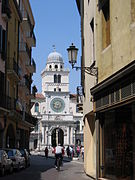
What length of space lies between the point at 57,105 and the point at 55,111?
170cm

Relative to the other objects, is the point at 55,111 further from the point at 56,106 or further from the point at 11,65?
the point at 11,65

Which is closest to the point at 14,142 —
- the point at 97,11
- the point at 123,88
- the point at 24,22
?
the point at 24,22

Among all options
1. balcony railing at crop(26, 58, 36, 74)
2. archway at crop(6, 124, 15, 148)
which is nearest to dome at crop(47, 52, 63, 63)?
balcony railing at crop(26, 58, 36, 74)

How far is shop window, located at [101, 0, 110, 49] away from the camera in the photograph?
47.8 feet

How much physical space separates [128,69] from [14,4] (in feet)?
87.6

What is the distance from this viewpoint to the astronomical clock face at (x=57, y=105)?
349 feet

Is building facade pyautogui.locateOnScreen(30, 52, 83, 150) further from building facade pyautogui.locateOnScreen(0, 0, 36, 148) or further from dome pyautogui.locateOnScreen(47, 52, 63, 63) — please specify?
building facade pyautogui.locateOnScreen(0, 0, 36, 148)

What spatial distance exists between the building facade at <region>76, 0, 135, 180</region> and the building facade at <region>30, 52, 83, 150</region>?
8479 cm

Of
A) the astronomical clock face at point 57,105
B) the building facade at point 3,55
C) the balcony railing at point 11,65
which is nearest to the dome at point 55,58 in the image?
the astronomical clock face at point 57,105

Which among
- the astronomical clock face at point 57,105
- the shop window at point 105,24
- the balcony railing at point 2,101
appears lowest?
the balcony railing at point 2,101

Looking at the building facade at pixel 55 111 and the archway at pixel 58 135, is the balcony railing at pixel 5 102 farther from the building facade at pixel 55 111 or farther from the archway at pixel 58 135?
the archway at pixel 58 135

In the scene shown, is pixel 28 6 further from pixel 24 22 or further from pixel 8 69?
pixel 8 69

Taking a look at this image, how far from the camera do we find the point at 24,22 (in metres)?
43.3

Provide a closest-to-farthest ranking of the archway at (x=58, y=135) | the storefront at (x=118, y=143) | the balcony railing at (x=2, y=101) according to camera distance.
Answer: the storefront at (x=118, y=143)
the balcony railing at (x=2, y=101)
the archway at (x=58, y=135)
